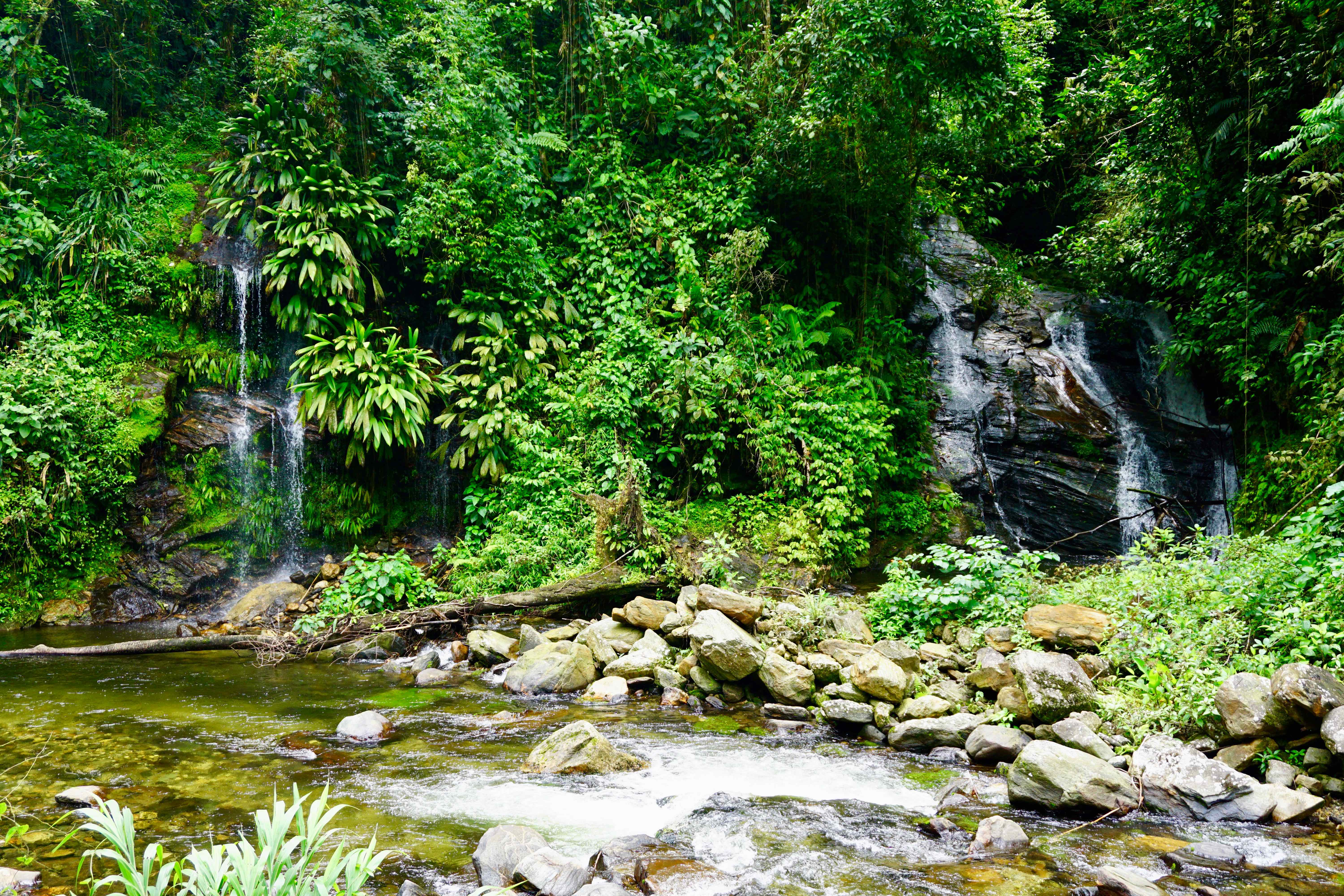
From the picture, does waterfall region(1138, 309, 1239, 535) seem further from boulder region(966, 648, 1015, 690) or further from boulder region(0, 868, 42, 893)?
boulder region(0, 868, 42, 893)

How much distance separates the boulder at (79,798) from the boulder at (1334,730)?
7.13 m

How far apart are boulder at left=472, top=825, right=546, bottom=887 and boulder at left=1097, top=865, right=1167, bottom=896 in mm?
2721

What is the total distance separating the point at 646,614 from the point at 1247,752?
17.2 feet

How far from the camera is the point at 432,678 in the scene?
7.79m

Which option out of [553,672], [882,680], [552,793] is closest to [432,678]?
[553,672]

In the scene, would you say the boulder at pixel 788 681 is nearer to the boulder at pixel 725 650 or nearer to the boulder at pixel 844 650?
the boulder at pixel 725 650

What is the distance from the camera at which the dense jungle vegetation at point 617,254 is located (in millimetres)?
10008

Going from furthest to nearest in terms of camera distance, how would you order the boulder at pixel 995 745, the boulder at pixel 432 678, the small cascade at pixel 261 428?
1. the small cascade at pixel 261 428
2. the boulder at pixel 432 678
3. the boulder at pixel 995 745

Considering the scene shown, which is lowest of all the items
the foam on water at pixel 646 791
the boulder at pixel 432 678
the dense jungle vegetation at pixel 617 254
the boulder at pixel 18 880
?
the boulder at pixel 432 678

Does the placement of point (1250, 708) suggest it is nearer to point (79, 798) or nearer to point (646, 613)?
point (646, 613)

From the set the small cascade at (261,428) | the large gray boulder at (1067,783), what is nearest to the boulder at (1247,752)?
the large gray boulder at (1067,783)

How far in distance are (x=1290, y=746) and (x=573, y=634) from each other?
248 inches

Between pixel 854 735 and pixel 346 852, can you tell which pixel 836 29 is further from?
pixel 346 852

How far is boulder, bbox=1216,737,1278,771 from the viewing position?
186 inches
